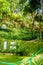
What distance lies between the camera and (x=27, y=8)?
24359mm

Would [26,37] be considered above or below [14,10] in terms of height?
below

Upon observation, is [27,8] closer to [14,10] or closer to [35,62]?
[14,10]

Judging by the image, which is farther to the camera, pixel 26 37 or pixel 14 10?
pixel 14 10

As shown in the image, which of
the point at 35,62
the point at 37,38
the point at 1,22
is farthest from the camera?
the point at 1,22

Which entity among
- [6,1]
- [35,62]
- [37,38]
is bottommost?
[37,38]

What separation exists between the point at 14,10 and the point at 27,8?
1.35 m

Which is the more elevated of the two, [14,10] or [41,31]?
[14,10]

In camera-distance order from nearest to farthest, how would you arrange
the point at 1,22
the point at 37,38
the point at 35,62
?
the point at 35,62
the point at 37,38
the point at 1,22

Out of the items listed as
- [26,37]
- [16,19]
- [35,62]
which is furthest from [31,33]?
[35,62]

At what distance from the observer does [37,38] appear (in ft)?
71.4

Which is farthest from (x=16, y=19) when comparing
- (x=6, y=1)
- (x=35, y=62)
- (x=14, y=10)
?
(x=35, y=62)

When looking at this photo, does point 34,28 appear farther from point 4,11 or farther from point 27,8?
point 4,11

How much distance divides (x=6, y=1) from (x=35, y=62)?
52.0 feet

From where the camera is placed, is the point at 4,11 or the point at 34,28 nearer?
the point at 4,11
